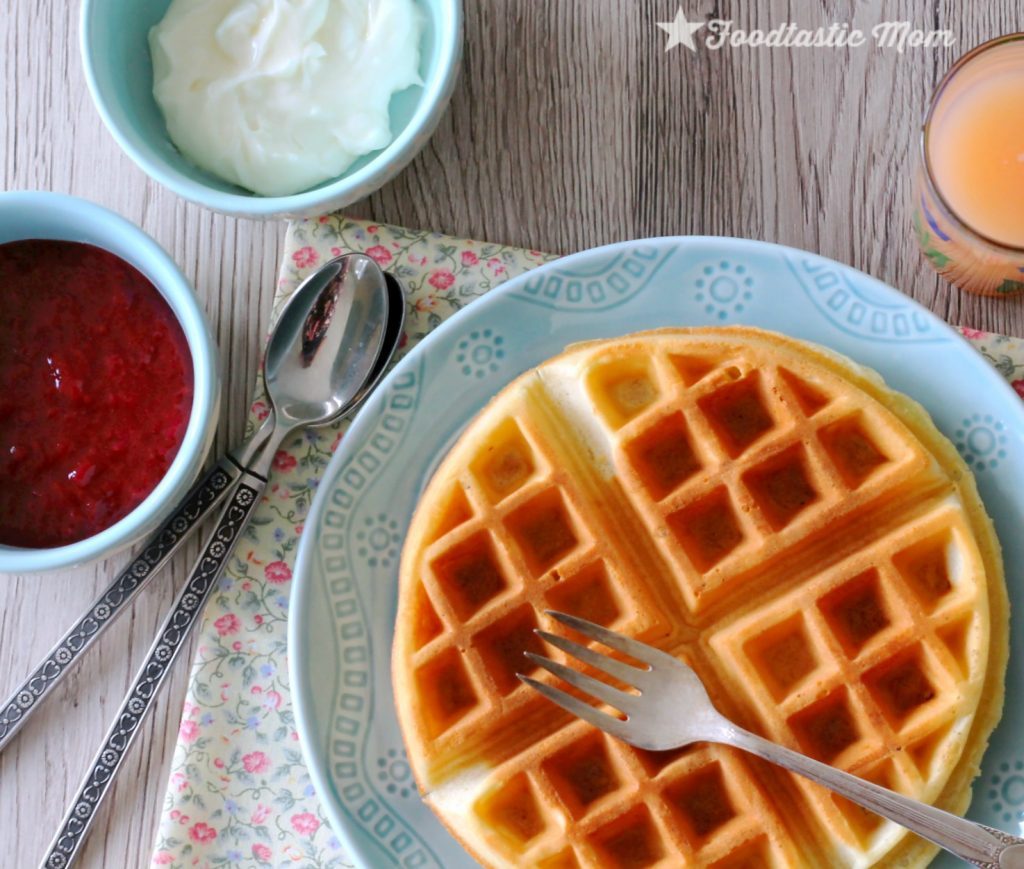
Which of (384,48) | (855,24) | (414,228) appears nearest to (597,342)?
(414,228)

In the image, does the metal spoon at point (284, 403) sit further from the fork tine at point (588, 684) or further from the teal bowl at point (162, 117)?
the fork tine at point (588, 684)

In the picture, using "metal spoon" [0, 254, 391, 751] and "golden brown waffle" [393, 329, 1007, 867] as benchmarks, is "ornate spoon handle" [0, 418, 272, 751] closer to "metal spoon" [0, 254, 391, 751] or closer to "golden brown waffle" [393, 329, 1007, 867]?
"metal spoon" [0, 254, 391, 751]

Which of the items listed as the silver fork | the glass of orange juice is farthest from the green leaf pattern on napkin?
the glass of orange juice

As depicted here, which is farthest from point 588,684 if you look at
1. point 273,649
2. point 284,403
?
point 284,403

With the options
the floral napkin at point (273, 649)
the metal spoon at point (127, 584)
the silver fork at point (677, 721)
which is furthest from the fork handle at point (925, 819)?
the metal spoon at point (127, 584)

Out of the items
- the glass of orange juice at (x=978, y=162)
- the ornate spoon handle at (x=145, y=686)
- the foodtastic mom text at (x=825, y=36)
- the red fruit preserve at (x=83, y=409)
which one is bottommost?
the ornate spoon handle at (x=145, y=686)

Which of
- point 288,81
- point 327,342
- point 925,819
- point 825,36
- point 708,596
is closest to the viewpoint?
point 925,819

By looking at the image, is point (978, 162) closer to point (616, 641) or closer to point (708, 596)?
point (708, 596)
